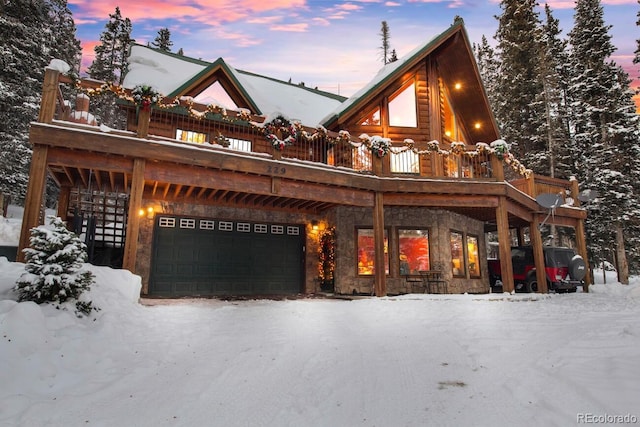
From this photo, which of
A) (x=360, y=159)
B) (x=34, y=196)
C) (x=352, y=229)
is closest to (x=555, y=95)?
(x=360, y=159)

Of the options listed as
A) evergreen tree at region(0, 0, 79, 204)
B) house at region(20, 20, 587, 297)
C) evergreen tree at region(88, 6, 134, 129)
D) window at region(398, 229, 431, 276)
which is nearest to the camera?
house at region(20, 20, 587, 297)

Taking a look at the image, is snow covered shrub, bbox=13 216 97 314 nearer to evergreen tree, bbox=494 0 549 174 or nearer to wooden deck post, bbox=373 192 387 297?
wooden deck post, bbox=373 192 387 297

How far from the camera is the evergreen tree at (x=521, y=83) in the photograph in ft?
79.8

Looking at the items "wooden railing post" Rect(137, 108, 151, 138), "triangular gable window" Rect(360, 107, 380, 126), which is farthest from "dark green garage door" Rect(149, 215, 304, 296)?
"triangular gable window" Rect(360, 107, 380, 126)

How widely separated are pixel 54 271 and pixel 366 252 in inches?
390

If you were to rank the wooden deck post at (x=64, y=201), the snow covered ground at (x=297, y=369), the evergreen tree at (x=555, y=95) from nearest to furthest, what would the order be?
1. the snow covered ground at (x=297, y=369)
2. the wooden deck post at (x=64, y=201)
3. the evergreen tree at (x=555, y=95)

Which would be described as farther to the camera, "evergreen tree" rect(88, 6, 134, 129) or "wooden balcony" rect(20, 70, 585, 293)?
"evergreen tree" rect(88, 6, 134, 129)

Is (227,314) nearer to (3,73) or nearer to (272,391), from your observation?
(272,391)

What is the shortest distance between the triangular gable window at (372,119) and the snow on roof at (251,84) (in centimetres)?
196

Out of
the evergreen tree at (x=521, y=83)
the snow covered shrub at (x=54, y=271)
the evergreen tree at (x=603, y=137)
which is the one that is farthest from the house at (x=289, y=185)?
the evergreen tree at (x=521, y=83)

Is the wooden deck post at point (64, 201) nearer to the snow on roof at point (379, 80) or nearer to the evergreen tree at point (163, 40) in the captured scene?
the snow on roof at point (379, 80)

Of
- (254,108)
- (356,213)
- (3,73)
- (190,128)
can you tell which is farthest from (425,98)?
(3,73)

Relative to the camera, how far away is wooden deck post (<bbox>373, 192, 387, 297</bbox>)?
10797mm

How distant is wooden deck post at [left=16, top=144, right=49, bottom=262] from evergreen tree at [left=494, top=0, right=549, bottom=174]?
2527cm
